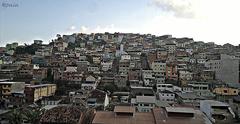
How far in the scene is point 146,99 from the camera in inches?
855

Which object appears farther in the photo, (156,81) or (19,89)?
(156,81)

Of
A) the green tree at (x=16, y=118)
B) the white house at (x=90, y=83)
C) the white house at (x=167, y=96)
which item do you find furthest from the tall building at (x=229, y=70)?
the green tree at (x=16, y=118)

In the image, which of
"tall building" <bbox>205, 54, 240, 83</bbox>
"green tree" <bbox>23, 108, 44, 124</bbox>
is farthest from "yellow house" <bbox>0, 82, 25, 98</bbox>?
"tall building" <bbox>205, 54, 240, 83</bbox>

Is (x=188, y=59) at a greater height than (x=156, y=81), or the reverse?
(x=188, y=59)

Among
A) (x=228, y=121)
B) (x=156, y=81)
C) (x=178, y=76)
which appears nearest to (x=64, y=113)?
(x=228, y=121)

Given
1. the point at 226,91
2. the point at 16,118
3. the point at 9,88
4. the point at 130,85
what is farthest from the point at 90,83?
the point at 16,118

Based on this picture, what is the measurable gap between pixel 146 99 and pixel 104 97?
9.32 feet

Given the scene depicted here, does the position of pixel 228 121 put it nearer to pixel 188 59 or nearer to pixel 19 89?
pixel 19 89

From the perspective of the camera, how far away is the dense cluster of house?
54.9ft

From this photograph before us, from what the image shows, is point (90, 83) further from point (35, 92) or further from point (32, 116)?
point (32, 116)

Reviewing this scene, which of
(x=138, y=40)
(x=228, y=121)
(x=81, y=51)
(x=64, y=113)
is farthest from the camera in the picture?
(x=138, y=40)

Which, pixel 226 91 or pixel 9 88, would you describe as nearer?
pixel 226 91

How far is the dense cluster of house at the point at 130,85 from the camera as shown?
16.7 metres

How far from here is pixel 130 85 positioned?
29.1 m
